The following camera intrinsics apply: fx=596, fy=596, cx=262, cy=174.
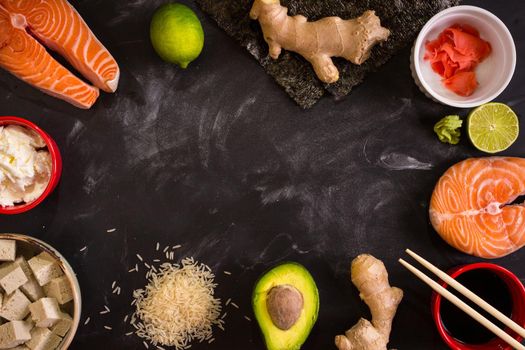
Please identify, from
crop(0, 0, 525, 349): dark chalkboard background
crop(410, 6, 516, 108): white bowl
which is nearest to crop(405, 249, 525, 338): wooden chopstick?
Answer: crop(0, 0, 525, 349): dark chalkboard background

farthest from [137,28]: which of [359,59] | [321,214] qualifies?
[321,214]

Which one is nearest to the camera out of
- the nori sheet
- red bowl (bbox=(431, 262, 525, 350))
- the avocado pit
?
the avocado pit

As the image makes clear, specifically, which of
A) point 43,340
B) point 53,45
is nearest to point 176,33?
point 53,45

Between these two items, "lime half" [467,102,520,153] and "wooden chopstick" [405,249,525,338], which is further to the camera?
"lime half" [467,102,520,153]

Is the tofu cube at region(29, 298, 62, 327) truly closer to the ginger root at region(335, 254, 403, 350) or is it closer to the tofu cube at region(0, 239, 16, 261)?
the tofu cube at region(0, 239, 16, 261)

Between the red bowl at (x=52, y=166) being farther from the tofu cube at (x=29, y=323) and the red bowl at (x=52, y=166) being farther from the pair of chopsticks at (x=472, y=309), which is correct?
the pair of chopsticks at (x=472, y=309)
